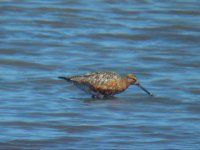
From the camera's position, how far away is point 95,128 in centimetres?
1230

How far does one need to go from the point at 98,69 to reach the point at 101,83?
187 cm

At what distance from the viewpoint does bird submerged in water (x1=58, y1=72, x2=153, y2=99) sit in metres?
14.3

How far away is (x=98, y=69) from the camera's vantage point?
1628cm

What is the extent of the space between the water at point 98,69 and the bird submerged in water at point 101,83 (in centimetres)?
17

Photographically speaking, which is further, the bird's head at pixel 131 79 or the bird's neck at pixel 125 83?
the bird's head at pixel 131 79

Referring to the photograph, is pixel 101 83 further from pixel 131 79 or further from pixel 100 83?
pixel 131 79

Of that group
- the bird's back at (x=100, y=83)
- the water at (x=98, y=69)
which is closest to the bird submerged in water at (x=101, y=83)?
the bird's back at (x=100, y=83)

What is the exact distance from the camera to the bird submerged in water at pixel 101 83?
1430 centimetres

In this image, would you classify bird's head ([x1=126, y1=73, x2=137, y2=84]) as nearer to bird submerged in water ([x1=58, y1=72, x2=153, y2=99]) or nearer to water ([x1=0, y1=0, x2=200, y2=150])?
bird submerged in water ([x1=58, y1=72, x2=153, y2=99])

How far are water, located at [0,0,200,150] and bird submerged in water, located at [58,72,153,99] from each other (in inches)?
6.7

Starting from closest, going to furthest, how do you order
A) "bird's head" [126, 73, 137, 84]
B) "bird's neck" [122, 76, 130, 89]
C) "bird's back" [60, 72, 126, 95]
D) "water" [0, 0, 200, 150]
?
"water" [0, 0, 200, 150]
"bird's back" [60, 72, 126, 95]
"bird's neck" [122, 76, 130, 89]
"bird's head" [126, 73, 137, 84]

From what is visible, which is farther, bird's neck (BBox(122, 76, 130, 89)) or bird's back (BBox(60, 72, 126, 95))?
bird's neck (BBox(122, 76, 130, 89))

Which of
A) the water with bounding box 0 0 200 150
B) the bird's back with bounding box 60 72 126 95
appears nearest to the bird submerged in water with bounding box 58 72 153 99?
the bird's back with bounding box 60 72 126 95

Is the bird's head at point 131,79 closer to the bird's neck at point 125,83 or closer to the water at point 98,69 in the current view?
the bird's neck at point 125,83
